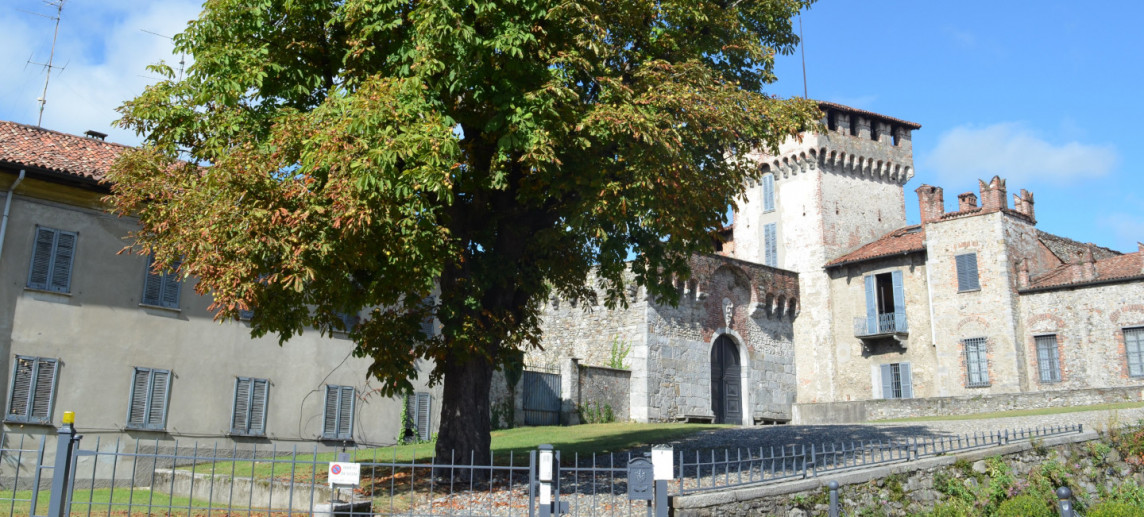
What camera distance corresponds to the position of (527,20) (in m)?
11.8

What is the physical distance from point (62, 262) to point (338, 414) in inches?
251

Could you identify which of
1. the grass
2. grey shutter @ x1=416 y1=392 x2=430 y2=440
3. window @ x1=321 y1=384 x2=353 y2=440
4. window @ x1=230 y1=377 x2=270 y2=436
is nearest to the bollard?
the grass

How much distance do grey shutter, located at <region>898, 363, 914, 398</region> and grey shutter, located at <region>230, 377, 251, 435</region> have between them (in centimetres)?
2314

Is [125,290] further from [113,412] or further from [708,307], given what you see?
[708,307]

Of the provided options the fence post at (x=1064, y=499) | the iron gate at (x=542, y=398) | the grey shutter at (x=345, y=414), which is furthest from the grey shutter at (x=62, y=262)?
the fence post at (x=1064, y=499)

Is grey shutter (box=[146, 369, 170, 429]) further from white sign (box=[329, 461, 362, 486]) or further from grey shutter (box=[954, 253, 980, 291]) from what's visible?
grey shutter (box=[954, 253, 980, 291])

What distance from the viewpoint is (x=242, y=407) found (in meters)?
18.6

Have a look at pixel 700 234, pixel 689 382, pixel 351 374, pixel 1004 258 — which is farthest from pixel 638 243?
pixel 1004 258

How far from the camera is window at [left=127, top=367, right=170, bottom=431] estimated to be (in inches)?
678

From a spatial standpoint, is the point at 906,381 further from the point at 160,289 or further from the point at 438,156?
the point at 438,156

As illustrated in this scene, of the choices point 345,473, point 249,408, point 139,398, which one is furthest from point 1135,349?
point 139,398

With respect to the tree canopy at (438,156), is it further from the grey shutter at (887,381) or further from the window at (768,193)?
the window at (768,193)

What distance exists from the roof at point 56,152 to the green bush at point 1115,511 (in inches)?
639

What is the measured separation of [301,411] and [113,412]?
3802 millimetres
